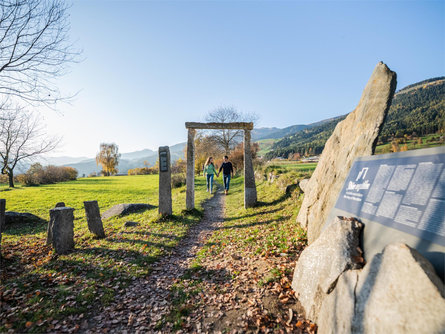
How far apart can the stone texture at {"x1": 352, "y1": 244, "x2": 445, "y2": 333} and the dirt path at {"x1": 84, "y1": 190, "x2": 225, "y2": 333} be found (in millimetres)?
3132

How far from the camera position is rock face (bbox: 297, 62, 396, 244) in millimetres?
4633

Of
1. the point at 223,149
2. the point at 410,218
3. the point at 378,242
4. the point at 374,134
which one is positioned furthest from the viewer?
the point at 223,149

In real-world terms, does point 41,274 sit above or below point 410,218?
below

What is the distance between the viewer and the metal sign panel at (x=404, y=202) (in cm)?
241

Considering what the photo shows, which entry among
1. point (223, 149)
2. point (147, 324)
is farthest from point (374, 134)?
point (223, 149)

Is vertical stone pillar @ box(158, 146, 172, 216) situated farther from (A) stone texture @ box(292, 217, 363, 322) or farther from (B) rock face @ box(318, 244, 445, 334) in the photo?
(B) rock face @ box(318, 244, 445, 334)

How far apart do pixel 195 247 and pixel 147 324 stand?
341 centimetres

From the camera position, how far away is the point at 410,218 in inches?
106

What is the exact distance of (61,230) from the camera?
656 centimetres

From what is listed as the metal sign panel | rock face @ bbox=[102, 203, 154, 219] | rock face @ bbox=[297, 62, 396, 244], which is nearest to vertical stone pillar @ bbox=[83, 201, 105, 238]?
rock face @ bbox=[102, 203, 154, 219]

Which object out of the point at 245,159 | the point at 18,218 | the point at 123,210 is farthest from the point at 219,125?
the point at 18,218

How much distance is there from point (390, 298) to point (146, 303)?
422cm

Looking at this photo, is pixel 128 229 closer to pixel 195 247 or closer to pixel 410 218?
pixel 195 247

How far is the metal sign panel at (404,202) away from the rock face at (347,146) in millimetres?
1074
